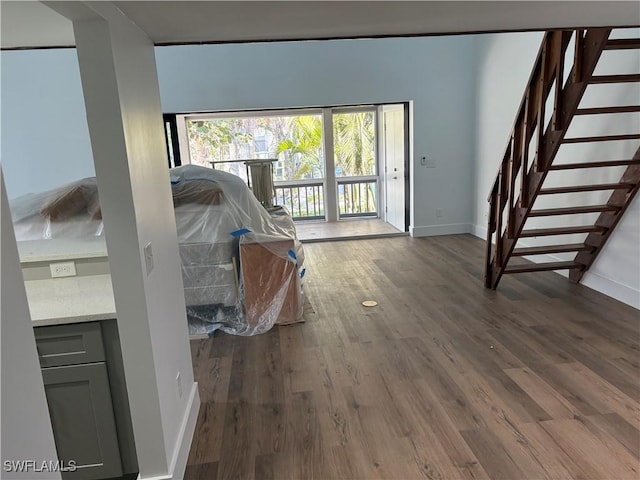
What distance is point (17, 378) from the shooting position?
785 mm

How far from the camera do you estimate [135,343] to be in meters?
1.62

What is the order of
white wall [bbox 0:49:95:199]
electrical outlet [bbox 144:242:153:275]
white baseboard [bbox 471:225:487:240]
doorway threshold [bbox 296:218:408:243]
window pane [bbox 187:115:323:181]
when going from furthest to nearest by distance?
window pane [bbox 187:115:323:181] < doorway threshold [bbox 296:218:408:243] < white baseboard [bbox 471:225:487:240] < white wall [bbox 0:49:95:199] < electrical outlet [bbox 144:242:153:275]

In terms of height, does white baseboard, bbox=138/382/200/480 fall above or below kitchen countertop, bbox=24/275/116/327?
below

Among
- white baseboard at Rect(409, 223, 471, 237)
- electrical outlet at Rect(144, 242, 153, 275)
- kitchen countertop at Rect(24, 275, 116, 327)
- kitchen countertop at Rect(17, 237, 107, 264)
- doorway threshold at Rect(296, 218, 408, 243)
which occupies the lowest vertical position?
doorway threshold at Rect(296, 218, 408, 243)

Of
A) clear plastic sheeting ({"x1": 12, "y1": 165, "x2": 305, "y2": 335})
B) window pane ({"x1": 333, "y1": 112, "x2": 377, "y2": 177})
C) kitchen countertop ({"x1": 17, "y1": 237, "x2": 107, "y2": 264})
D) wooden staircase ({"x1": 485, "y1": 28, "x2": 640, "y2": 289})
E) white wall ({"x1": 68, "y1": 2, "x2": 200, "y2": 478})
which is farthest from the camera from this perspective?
window pane ({"x1": 333, "y1": 112, "x2": 377, "y2": 177})

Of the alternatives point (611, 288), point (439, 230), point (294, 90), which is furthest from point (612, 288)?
point (294, 90)

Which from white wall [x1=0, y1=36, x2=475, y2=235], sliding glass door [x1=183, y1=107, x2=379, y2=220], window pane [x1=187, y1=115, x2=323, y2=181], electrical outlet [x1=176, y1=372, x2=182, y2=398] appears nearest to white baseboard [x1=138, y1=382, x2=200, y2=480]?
electrical outlet [x1=176, y1=372, x2=182, y2=398]

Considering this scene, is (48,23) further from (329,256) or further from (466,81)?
(466,81)

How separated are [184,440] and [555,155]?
3137mm

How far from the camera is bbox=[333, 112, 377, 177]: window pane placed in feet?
26.5

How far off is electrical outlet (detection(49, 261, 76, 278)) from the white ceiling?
3.38 feet

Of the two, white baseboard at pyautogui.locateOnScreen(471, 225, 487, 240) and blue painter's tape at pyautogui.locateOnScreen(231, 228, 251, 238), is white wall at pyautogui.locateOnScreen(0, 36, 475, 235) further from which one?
blue painter's tape at pyautogui.locateOnScreen(231, 228, 251, 238)

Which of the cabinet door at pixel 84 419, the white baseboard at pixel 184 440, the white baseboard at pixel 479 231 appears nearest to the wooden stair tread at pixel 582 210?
the white baseboard at pixel 479 231

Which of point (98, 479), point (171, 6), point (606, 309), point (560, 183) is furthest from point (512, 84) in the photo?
point (98, 479)
